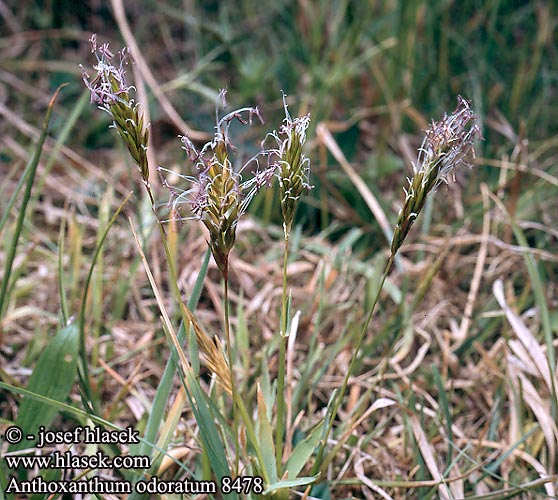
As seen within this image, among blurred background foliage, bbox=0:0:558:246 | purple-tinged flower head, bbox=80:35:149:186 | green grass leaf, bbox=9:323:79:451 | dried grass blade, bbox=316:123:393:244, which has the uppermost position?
blurred background foliage, bbox=0:0:558:246

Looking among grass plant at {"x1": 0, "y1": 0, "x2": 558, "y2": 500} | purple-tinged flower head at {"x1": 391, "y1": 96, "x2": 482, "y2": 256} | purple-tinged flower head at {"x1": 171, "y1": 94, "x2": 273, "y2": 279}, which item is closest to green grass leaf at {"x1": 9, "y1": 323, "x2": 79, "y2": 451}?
grass plant at {"x1": 0, "y1": 0, "x2": 558, "y2": 500}

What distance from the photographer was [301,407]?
107 centimetres

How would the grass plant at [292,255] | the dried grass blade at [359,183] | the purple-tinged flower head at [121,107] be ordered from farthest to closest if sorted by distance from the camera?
the dried grass blade at [359,183] < the grass plant at [292,255] < the purple-tinged flower head at [121,107]

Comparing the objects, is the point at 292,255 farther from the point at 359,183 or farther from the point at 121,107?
the point at 121,107

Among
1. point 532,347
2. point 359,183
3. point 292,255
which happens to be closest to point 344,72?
point 359,183

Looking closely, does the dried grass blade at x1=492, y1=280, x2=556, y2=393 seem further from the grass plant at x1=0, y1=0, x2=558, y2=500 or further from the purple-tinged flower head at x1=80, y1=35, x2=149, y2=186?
the purple-tinged flower head at x1=80, y1=35, x2=149, y2=186

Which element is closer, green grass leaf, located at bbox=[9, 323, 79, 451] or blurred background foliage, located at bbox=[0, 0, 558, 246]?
green grass leaf, located at bbox=[9, 323, 79, 451]

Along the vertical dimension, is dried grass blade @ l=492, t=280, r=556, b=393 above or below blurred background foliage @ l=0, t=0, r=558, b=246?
below

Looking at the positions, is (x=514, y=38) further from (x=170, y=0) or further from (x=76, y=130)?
(x=76, y=130)

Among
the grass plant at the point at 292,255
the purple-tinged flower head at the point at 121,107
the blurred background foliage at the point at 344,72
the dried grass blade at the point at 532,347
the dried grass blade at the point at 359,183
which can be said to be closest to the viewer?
the purple-tinged flower head at the point at 121,107

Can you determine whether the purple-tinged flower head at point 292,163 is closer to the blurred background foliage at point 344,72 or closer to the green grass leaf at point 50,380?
the green grass leaf at point 50,380

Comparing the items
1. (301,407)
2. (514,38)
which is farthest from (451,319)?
(514,38)

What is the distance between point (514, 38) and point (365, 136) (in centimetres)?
56

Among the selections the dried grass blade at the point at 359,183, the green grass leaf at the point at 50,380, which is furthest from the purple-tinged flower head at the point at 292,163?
the dried grass blade at the point at 359,183
